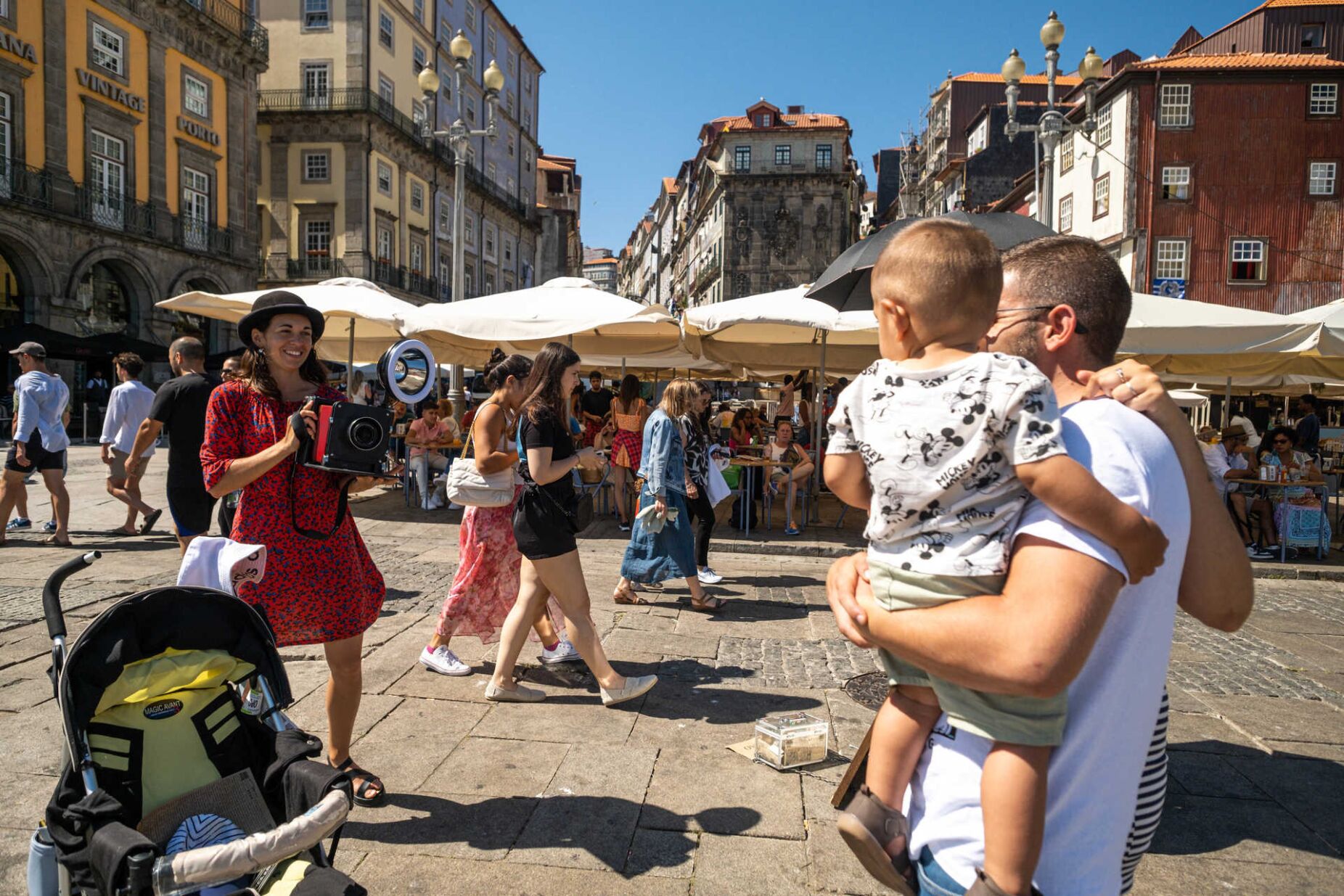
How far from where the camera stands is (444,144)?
42.6 meters

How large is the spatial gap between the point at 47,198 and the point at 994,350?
93.1 feet

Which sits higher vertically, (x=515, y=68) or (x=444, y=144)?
(x=515, y=68)

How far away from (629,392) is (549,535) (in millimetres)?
5958

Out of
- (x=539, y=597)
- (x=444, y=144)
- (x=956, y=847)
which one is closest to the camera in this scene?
(x=956, y=847)

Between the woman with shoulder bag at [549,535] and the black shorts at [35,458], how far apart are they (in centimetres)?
636

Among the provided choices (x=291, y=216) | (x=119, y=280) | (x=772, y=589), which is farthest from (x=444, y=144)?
(x=772, y=589)

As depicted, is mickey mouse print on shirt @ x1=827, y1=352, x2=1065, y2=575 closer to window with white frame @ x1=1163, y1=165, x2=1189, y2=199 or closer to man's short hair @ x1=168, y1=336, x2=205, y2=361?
man's short hair @ x1=168, y1=336, x2=205, y2=361

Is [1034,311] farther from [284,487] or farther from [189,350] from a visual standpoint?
[189,350]

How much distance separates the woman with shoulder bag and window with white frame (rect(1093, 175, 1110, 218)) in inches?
1320

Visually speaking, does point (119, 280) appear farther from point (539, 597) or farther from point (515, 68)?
point (515, 68)

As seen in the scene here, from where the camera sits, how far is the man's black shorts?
5.55m

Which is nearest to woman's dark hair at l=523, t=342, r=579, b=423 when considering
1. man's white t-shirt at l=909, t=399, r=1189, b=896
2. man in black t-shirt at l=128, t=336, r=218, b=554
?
man in black t-shirt at l=128, t=336, r=218, b=554

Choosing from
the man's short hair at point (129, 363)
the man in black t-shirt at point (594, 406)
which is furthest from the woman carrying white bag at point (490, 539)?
the man in black t-shirt at point (594, 406)

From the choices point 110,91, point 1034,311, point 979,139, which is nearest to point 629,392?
point 1034,311
